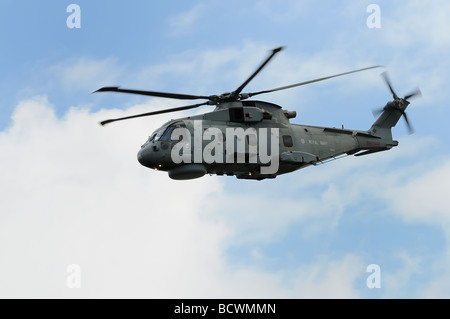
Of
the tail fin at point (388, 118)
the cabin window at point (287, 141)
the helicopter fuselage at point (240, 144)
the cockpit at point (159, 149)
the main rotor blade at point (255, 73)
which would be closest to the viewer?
the main rotor blade at point (255, 73)

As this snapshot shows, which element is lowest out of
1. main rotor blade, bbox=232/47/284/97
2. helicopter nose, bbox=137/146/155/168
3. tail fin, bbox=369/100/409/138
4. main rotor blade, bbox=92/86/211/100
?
helicopter nose, bbox=137/146/155/168

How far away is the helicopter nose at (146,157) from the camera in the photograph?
89.7 feet

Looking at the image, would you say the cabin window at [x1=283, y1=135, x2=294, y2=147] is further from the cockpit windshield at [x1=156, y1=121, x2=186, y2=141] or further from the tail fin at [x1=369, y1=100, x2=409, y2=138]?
the tail fin at [x1=369, y1=100, x2=409, y2=138]

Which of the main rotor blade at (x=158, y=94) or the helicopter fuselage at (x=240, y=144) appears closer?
the main rotor blade at (x=158, y=94)

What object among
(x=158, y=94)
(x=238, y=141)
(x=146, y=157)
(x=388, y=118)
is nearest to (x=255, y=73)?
(x=238, y=141)

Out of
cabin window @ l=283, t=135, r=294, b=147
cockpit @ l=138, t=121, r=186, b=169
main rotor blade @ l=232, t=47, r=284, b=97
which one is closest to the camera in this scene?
main rotor blade @ l=232, t=47, r=284, b=97

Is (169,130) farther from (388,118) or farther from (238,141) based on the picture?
(388,118)

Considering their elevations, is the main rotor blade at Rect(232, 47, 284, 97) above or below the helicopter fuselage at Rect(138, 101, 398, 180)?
above

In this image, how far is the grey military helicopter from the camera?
27.5m

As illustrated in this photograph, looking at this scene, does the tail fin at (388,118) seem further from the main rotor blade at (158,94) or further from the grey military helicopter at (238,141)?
the main rotor blade at (158,94)

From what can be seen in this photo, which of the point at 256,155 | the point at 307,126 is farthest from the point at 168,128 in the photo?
the point at 307,126

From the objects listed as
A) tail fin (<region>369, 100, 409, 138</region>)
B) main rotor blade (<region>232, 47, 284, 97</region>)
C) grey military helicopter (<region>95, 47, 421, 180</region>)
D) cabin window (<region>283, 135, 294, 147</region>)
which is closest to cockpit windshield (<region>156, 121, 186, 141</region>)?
grey military helicopter (<region>95, 47, 421, 180</region>)

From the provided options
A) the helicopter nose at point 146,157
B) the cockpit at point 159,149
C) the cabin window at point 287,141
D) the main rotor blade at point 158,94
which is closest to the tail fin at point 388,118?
the cabin window at point 287,141

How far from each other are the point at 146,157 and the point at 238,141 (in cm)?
430
